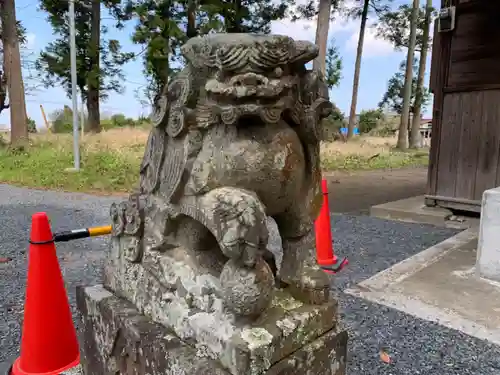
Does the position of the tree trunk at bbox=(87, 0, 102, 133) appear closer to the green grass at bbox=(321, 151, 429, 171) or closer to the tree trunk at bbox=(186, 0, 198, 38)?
the tree trunk at bbox=(186, 0, 198, 38)

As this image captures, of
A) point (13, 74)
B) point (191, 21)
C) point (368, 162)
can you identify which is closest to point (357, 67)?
point (368, 162)

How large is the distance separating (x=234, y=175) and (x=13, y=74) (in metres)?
10.9

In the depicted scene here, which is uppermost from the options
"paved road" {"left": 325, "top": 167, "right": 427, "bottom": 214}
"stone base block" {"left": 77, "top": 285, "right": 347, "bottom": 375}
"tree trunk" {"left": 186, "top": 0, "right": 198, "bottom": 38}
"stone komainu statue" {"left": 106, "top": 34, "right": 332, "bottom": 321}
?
"tree trunk" {"left": 186, "top": 0, "right": 198, "bottom": 38}

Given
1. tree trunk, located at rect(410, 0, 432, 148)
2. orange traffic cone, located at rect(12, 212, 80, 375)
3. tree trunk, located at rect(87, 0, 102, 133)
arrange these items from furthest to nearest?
tree trunk, located at rect(410, 0, 432, 148) < tree trunk, located at rect(87, 0, 102, 133) < orange traffic cone, located at rect(12, 212, 80, 375)

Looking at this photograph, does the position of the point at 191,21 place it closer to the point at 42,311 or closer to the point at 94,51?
the point at 94,51

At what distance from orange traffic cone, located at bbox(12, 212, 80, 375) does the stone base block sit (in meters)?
0.15

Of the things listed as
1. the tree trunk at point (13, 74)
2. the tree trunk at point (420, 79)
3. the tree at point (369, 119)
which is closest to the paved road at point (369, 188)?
the tree trunk at point (420, 79)

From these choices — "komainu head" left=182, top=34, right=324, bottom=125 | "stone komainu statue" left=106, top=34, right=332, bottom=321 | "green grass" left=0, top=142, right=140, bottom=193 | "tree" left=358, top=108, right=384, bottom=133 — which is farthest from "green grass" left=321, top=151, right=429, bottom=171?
"tree" left=358, top=108, right=384, bottom=133

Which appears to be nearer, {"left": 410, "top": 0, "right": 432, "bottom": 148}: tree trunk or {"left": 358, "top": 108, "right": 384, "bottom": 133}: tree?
{"left": 410, "top": 0, "right": 432, "bottom": 148}: tree trunk

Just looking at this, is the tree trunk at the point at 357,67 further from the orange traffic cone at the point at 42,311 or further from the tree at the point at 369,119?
the orange traffic cone at the point at 42,311

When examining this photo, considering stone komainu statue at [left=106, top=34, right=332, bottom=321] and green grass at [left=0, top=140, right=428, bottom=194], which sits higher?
stone komainu statue at [left=106, top=34, right=332, bottom=321]

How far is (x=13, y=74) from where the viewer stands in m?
10.2

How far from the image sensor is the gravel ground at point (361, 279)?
7.24ft

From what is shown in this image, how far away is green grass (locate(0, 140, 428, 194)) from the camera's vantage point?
7.52m
